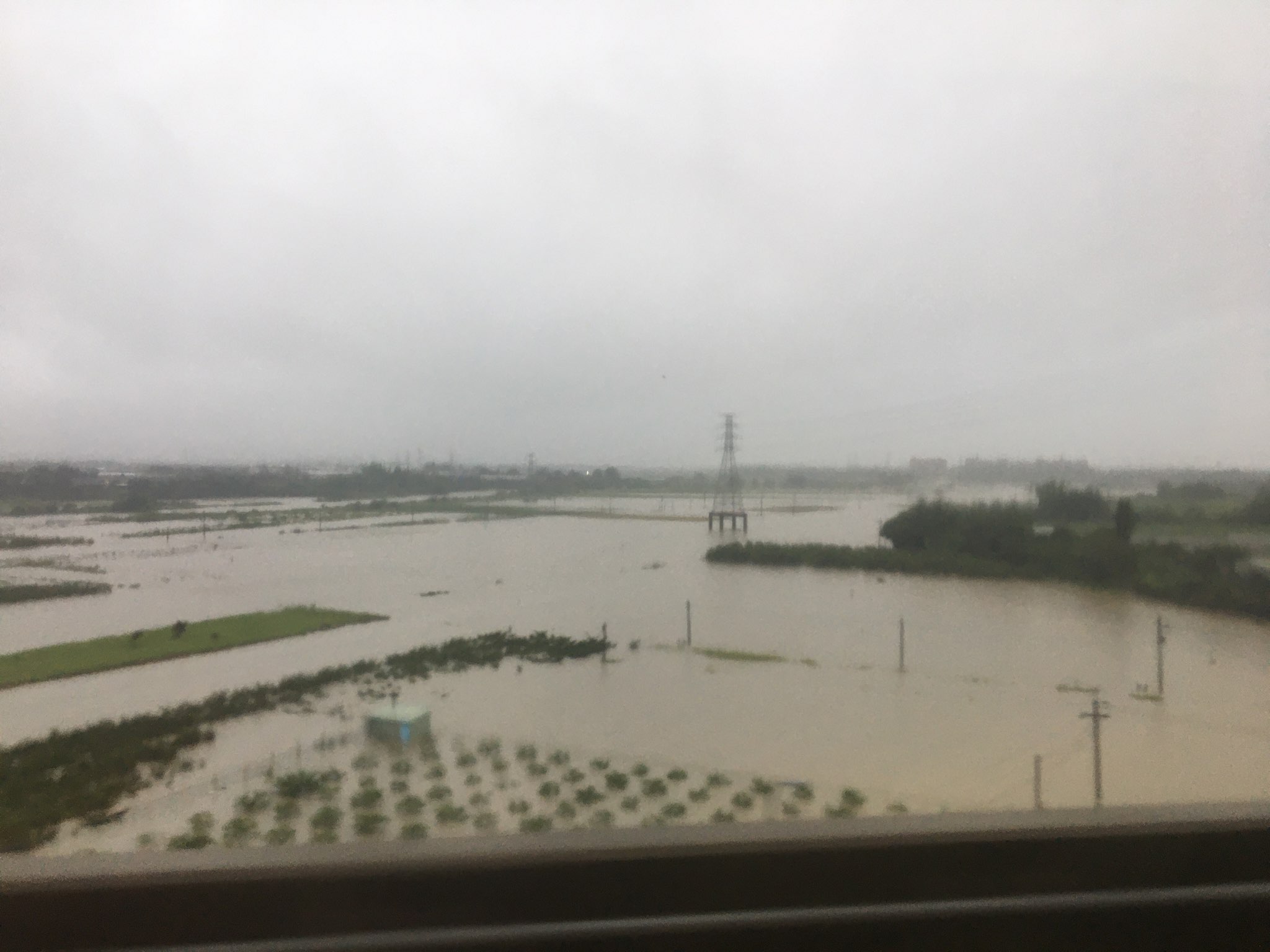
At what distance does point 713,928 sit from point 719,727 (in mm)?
2692

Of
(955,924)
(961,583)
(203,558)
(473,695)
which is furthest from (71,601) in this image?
(961,583)

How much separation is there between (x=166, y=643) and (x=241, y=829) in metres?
2.49

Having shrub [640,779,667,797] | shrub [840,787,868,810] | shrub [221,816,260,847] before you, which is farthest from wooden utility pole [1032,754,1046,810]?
shrub [221,816,260,847]

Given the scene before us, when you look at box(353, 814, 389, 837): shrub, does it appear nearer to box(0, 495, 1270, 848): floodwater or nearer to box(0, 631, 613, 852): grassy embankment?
box(0, 631, 613, 852): grassy embankment

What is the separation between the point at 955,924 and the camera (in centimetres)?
88

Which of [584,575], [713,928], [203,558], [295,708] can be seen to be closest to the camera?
[713,928]

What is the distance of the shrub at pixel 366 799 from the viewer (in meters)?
1.95

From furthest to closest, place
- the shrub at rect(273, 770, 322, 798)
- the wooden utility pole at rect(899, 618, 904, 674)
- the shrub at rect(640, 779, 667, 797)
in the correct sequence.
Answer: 1. the wooden utility pole at rect(899, 618, 904, 674)
2. the shrub at rect(640, 779, 667, 797)
3. the shrub at rect(273, 770, 322, 798)

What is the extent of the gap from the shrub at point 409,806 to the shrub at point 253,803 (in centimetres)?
37

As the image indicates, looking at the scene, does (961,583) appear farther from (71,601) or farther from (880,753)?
(71,601)

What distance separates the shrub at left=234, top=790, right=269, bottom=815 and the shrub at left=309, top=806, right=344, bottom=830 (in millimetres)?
174

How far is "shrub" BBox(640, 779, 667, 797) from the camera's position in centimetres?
242

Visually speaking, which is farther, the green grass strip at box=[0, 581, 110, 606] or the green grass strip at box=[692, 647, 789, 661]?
the green grass strip at box=[692, 647, 789, 661]

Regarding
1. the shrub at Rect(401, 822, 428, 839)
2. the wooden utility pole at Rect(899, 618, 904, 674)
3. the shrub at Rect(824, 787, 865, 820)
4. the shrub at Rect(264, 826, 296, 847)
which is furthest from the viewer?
the wooden utility pole at Rect(899, 618, 904, 674)
